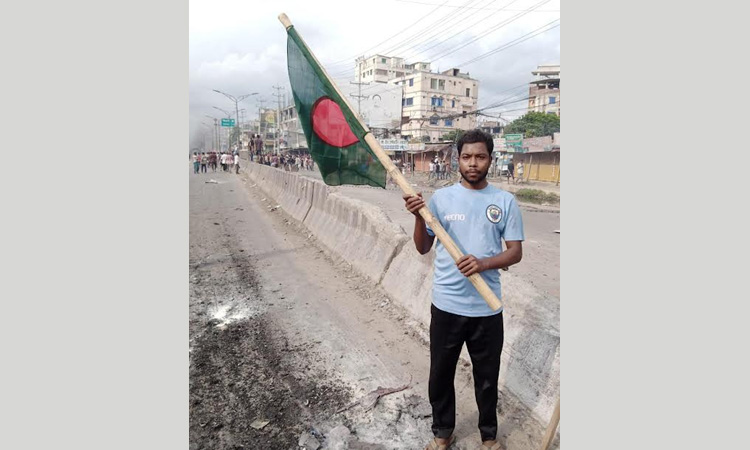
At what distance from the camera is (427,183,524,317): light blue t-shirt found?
8.04 feet

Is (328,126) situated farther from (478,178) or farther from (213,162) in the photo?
(213,162)

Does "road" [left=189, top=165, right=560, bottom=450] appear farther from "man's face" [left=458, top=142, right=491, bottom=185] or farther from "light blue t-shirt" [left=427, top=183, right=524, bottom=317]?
"man's face" [left=458, top=142, right=491, bottom=185]

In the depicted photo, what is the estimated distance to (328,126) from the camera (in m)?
3.12

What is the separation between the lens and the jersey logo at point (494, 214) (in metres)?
2.45

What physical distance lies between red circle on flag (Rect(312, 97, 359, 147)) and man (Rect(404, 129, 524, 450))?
2.72 ft

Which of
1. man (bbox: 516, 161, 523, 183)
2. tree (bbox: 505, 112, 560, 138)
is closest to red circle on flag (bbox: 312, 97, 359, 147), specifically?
man (bbox: 516, 161, 523, 183)

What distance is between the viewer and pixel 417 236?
2.63 metres

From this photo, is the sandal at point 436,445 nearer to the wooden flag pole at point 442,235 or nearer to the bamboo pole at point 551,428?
the bamboo pole at point 551,428

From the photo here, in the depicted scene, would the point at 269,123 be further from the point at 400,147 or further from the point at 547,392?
the point at 547,392

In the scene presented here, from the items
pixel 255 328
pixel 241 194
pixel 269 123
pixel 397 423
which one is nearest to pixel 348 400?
pixel 397 423

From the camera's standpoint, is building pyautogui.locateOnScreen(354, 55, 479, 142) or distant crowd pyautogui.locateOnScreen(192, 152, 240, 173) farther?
building pyautogui.locateOnScreen(354, 55, 479, 142)

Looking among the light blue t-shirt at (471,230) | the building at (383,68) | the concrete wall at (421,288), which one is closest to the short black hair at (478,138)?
the light blue t-shirt at (471,230)

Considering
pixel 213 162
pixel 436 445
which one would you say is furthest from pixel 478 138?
pixel 213 162

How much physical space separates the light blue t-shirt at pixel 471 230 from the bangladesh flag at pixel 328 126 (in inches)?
25.5
